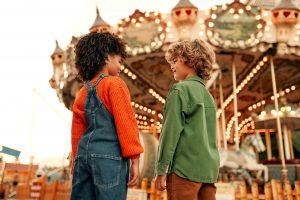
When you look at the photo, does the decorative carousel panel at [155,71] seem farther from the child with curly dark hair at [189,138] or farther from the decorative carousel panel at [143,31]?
the child with curly dark hair at [189,138]

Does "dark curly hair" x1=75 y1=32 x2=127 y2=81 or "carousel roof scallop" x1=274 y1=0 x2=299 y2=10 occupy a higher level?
"carousel roof scallop" x1=274 y1=0 x2=299 y2=10

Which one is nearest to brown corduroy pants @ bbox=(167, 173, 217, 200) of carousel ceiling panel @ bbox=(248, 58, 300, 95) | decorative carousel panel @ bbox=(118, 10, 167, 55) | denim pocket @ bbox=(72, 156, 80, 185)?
denim pocket @ bbox=(72, 156, 80, 185)

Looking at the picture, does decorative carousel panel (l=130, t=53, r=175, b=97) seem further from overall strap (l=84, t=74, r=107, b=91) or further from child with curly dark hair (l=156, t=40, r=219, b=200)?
overall strap (l=84, t=74, r=107, b=91)

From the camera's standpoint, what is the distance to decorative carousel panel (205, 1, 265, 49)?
331 inches

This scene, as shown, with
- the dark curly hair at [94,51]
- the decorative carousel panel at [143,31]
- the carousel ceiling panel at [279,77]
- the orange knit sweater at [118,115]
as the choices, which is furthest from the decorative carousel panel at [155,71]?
the orange knit sweater at [118,115]

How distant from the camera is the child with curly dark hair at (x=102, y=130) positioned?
1565 mm

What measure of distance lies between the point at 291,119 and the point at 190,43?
10357 millimetres

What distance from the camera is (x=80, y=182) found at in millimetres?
1638

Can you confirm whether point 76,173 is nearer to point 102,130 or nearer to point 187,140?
point 102,130

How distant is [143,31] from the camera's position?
8844mm

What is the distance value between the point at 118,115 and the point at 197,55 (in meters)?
0.63

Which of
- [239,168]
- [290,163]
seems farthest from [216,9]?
[290,163]

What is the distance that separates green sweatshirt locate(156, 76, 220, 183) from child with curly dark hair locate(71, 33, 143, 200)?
188 mm

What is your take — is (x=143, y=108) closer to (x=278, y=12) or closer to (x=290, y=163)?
(x=290, y=163)
